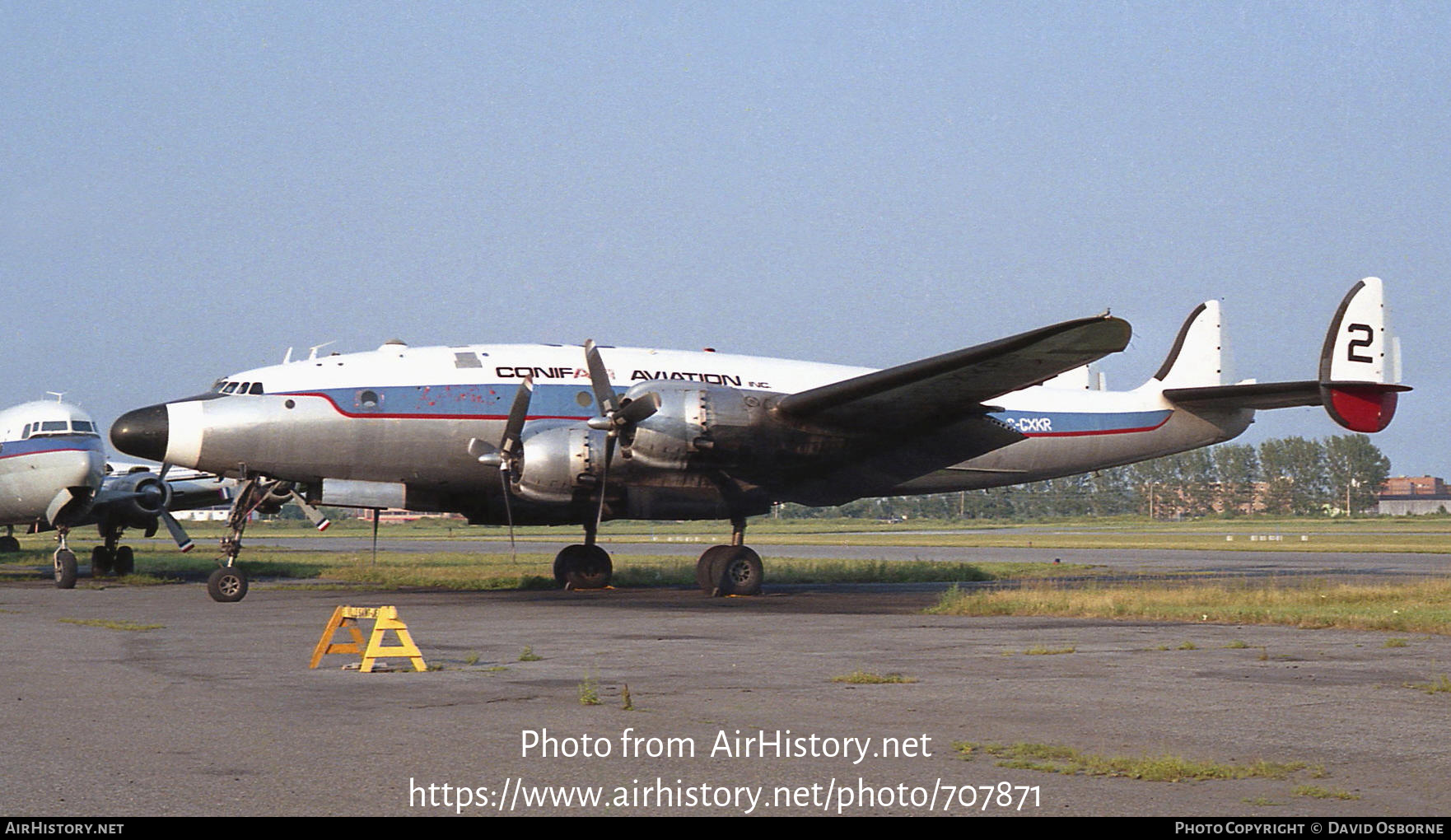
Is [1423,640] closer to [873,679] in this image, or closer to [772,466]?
[873,679]

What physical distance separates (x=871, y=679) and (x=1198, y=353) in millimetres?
20606

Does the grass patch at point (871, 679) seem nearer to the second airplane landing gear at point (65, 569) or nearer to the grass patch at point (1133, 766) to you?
the grass patch at point (1133, 766)

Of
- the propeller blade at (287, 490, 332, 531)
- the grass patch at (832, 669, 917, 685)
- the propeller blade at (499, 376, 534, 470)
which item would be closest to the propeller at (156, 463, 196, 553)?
the propeller blade at (287, 490, 332, 531)

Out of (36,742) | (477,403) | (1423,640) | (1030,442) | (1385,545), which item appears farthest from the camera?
(1385,545)

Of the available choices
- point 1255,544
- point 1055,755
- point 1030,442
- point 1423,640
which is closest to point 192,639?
point 1055,755

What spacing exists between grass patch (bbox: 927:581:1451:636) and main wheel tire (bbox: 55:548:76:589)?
18.1 m

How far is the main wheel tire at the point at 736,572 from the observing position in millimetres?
23438

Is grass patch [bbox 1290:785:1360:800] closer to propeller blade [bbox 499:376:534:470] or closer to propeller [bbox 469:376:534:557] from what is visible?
propeller [bbox 469:376:534:557]

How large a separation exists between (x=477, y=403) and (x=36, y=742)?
587 inches

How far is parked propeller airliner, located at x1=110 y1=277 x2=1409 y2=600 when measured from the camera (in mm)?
20594

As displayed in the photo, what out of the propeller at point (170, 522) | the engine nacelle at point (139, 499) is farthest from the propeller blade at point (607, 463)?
the engine nacelle at point (139, 499)

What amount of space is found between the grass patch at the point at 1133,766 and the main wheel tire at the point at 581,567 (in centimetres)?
1898

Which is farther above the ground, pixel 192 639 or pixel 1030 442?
pixel 1030 442

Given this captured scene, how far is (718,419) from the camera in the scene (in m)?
20.6
